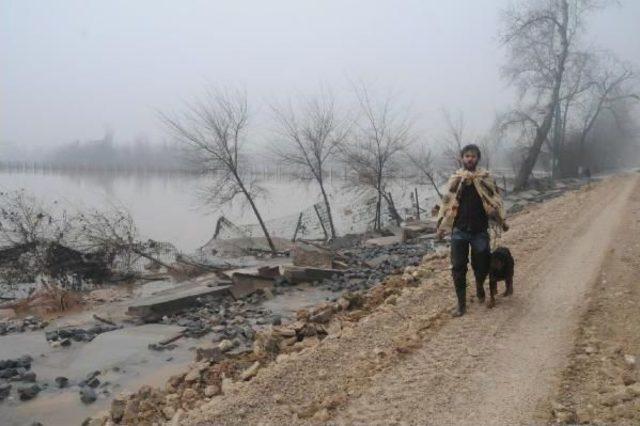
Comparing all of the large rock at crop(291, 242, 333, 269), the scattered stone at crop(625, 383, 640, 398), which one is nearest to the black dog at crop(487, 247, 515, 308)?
the scattered stone at crop(625, 383, 640, 398)

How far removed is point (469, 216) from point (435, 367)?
2.12m

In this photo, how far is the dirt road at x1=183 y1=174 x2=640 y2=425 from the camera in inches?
151

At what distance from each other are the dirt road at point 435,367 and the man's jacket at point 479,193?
102 cm

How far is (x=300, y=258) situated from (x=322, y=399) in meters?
8.68

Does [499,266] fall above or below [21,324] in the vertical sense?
above

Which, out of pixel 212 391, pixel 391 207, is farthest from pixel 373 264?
pixel 391 207

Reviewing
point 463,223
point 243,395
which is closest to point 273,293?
point 463,223

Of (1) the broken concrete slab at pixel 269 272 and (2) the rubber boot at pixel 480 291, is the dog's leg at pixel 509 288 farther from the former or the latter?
(1) the broken concrete slab at pixel 269 272

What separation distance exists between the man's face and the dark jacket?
0.23 meters

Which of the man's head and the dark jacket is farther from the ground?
the man's head

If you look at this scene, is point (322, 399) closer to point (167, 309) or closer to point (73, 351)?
point (73, 351)

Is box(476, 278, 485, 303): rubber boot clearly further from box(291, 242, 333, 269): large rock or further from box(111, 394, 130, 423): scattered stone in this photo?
box(291, 242, 333, 269): large rock

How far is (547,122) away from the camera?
35.8 m

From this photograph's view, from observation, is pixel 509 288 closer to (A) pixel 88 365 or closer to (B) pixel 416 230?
(A) pixel 88 365
